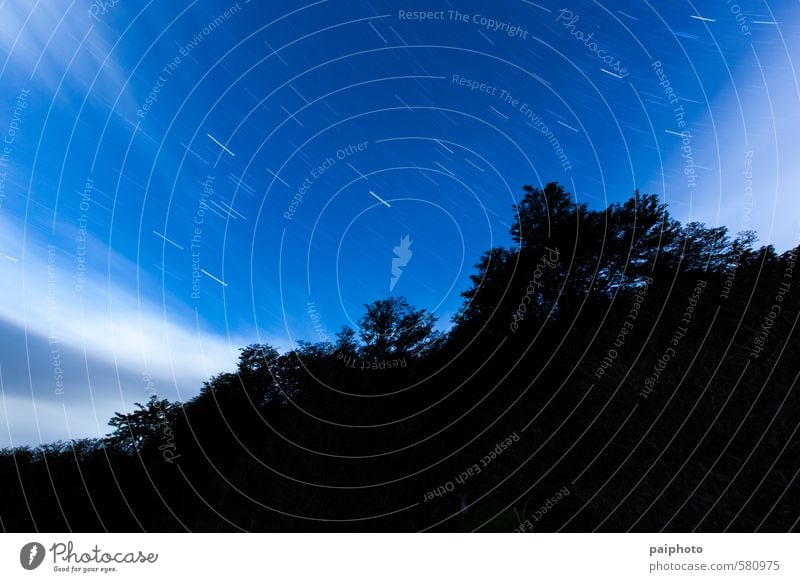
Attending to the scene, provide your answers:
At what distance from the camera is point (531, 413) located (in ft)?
45.5

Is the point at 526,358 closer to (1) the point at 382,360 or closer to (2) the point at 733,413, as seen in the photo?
(1) the point at 382,360

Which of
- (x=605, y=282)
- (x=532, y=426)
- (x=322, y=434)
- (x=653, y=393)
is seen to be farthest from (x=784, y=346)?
(x=322, y=434)

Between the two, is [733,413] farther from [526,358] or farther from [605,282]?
[526,358]

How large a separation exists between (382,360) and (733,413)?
887 cm

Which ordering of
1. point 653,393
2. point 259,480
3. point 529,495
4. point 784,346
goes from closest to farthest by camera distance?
1. point 784,346
2. point 653,393
3. point 529,495
4. point 259,480

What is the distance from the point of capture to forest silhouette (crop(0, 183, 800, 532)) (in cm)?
880

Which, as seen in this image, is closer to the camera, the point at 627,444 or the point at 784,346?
the point at 784,346

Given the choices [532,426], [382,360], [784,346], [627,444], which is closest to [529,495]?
[532,426]

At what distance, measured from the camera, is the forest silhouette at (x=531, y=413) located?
8797 mm

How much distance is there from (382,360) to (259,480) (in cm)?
630
